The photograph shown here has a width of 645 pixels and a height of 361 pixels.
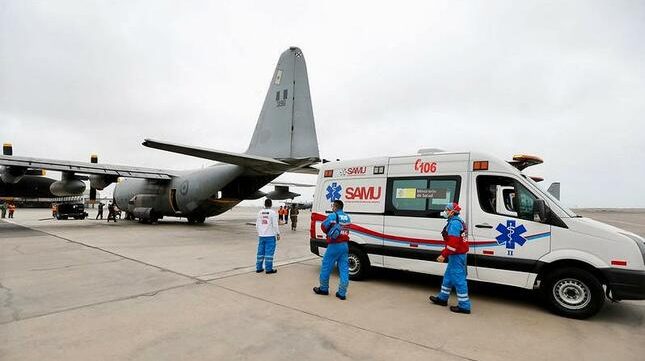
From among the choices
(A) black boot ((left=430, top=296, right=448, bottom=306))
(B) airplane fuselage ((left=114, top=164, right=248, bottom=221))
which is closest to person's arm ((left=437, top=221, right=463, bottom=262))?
(A) black boot ((left=430, top=296, right=448, bottom=306))

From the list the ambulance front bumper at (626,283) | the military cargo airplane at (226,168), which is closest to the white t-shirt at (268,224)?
the military cargo airplane at (226,168)

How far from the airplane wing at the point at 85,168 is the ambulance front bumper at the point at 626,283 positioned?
20.8m

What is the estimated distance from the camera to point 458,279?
16.8 feet

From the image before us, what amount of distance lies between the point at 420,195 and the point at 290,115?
8607 millimetres

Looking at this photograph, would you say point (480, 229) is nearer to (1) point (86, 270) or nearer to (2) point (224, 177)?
(1) point (86, 270)

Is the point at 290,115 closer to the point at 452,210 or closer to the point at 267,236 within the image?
the point at 267,236

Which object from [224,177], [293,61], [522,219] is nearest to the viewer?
[522,219]

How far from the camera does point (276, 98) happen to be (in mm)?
14367

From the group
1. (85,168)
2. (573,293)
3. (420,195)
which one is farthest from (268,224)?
(85,168)

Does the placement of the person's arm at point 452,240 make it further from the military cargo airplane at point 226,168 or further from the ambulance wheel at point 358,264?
the military cargo airplane at point 226,168

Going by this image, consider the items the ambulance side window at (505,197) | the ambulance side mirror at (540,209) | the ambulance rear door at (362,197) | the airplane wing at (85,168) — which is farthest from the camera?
the airplane wing at (85,168)

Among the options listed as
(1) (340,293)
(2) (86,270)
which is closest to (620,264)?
(1) (340,293)

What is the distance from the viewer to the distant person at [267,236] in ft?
24.2

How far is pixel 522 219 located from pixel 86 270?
29.4ft
